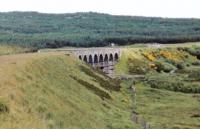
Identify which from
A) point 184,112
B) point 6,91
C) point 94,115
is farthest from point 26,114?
point 184,112

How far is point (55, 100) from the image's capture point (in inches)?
2670

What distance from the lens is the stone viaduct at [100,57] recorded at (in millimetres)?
164012

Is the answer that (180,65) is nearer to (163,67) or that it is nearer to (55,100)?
(163,67)

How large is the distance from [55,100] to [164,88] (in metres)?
77.1

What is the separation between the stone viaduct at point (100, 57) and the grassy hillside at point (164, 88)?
247 cm

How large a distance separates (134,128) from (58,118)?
1982 centimetres

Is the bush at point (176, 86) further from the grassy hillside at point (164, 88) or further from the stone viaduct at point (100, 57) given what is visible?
the stone viaduct at point (100, 57)

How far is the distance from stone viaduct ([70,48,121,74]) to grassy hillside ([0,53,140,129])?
137 feet

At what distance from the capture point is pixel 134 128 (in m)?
75.8

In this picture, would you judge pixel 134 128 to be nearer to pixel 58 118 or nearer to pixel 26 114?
pixel 58 118

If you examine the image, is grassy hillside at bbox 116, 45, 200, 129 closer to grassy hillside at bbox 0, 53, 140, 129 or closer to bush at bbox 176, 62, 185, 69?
bush at bbox 176, 62, 185, 69

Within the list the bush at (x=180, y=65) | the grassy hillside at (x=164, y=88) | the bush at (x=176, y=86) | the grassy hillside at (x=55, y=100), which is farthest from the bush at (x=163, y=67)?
the grassy hillside at (x=55, y=100)

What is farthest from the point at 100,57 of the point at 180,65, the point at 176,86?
the point at 176,86

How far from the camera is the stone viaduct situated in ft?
538
